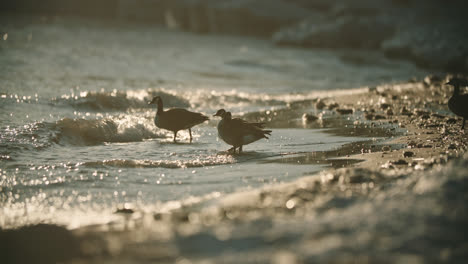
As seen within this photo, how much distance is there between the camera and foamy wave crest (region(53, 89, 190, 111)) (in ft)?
47.8

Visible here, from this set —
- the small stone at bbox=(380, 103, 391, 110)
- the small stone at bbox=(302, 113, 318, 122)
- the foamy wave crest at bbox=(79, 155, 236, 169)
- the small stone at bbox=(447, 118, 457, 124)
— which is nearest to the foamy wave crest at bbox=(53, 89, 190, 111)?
the small stone at bbox=(302, 113, 318, 122)

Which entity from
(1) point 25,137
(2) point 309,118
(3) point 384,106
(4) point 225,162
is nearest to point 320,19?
(3) point 384,106

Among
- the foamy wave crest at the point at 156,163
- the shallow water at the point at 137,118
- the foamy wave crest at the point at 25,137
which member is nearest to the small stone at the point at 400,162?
the shallow water at the point at 137,118

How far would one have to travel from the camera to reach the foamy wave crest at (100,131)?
34.7ft

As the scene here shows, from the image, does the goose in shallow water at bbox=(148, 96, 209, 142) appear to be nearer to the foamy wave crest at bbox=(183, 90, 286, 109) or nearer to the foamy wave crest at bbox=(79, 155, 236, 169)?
the foamy wave crest at bbox=(79, 155, 236, 169)

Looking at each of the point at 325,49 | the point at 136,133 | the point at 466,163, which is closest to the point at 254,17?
the point at 325,49

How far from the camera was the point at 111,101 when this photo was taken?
15.1m

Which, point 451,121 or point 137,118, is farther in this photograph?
point 137,118

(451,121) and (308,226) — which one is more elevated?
(451,121)

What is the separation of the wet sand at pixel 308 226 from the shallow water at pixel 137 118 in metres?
0.68

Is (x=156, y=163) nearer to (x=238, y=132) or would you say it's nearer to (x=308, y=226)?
(x=238, y=132)

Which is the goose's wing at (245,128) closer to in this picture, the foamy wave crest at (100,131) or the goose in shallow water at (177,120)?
the goose in shallow water at (177,120)

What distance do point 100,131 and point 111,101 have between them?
418 cm

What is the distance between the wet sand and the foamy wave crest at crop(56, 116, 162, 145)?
199 inches
